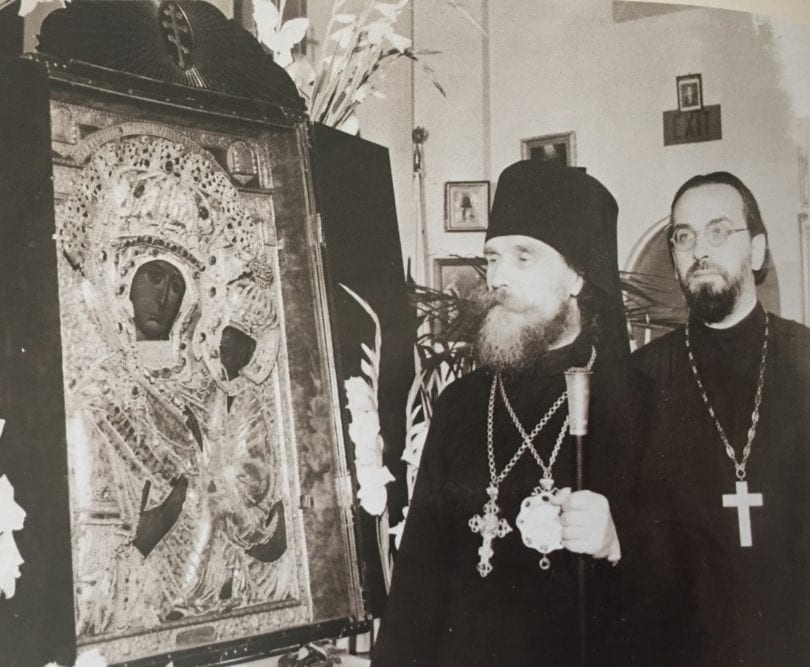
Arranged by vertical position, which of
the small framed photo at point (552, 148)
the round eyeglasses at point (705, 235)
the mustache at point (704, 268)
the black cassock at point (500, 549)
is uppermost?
the small framed photo at point (552, 148)

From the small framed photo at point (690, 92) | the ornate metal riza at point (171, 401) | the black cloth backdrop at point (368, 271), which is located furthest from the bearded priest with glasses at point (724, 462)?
the ornate metal riza at point (171, 401)

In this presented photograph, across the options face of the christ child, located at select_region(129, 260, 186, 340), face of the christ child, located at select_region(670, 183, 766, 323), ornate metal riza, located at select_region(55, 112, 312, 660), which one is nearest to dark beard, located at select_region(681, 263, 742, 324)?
face of the christ child, located at select_region(670, 183, 766, 323)

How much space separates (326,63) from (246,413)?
59cm

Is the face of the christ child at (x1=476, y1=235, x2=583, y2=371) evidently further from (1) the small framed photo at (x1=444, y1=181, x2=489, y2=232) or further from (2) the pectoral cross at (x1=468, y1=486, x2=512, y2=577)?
(2) the pectoral cross at (x1=468, y1=486, x2=512, y2=577)

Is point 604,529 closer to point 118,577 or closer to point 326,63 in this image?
point 118,577

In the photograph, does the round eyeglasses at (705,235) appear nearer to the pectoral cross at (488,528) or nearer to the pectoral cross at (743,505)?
the pectoral cross at (743,505)

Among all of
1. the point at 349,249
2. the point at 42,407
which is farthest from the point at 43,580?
the point at 349,249

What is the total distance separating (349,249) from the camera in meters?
1.51

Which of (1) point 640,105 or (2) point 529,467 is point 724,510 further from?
(1) point 640,105

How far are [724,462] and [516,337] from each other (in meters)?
0.40

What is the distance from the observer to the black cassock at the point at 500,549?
1.42 metres

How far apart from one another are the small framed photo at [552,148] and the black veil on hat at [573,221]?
13mm

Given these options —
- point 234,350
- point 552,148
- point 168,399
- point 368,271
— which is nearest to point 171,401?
point 168,399

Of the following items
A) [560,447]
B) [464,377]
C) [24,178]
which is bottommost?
[560,447]
